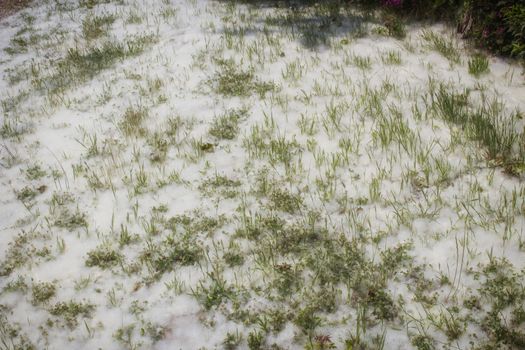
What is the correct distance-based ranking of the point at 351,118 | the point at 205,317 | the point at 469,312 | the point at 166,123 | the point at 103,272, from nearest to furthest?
the point at 469,312 → the point at 205,317 → the point at 103,272 → the point at 351,118 → the point at 166,123

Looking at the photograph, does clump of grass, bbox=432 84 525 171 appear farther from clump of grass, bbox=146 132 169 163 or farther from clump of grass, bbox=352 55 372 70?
clump of grass, bbox=146 132 169 163

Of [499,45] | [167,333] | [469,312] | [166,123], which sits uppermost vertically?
[499,45]

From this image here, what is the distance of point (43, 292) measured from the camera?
3.51 meters

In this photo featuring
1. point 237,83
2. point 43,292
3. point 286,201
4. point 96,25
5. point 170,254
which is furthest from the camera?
point 96,25

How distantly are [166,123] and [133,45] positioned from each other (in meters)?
3.39

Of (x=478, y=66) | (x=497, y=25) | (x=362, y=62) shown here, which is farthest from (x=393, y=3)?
(x=478, y=66)

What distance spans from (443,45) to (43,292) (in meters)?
6.56

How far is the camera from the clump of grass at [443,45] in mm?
5969

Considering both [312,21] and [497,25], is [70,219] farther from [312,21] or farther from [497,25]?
[497,25]

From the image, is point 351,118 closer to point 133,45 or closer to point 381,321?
point 381,321

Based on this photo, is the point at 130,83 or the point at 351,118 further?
the point at 130,83

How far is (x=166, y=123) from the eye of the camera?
5652mm

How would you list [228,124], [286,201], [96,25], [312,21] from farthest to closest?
1. [96,25]
2. [312,21]
3. [228,124]
4. [286,201]

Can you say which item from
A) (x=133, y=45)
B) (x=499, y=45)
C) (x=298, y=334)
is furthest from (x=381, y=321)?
(x=133, y=45)
